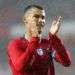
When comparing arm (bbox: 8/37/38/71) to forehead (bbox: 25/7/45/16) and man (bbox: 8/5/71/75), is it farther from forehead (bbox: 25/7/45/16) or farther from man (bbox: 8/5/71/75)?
forehead (bbox: 25/7/45/16)

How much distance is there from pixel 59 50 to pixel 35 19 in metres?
0.14

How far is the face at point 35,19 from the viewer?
4.31 ft

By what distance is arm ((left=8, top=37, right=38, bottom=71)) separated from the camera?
1.25 m

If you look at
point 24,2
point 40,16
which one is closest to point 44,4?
point 24,2

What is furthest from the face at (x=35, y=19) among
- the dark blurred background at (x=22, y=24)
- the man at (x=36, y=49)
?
the dark blurred background at (x=22, y=24)

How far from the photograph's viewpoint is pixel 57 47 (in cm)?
133

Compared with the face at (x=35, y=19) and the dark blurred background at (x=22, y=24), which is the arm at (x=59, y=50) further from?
the dark blurred background at (x=22, y=24)

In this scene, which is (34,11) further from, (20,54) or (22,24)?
(22,24)

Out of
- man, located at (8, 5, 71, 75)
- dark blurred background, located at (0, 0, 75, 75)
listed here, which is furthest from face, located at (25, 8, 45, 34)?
dark blurred background, located at (0, 0, 75, 75)

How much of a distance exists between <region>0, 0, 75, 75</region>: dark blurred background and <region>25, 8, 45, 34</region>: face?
2.39 ft

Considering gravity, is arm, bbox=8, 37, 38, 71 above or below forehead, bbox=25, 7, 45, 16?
below

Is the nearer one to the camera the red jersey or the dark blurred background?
the red jersey

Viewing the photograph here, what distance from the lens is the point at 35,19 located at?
1332mm

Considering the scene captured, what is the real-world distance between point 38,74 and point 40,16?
0.70 ft
